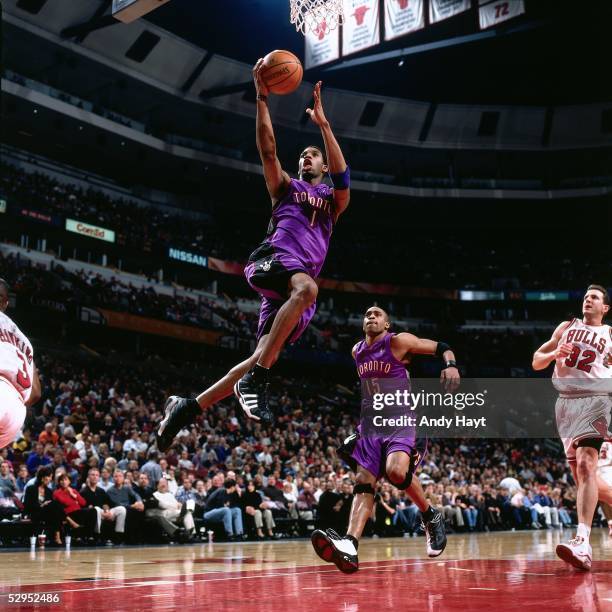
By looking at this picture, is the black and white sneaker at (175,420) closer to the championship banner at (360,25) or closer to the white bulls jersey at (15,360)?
the white bulls jersey at (15,360)

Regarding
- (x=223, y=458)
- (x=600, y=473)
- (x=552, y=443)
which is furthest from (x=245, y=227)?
(x=600, y=473)

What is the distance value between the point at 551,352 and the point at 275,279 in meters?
2.68

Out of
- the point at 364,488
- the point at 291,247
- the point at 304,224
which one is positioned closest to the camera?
the point at 291,247

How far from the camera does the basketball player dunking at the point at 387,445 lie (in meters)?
5.58

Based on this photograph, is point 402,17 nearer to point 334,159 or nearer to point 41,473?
point 41,473

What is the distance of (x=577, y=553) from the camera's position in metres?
5.60

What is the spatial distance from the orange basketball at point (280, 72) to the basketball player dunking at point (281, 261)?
3.0 inches

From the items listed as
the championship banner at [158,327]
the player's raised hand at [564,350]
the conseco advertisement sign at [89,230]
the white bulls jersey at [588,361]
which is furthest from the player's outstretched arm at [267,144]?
the conseco advertisement sign at [89,230]

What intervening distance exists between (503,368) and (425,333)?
418cm

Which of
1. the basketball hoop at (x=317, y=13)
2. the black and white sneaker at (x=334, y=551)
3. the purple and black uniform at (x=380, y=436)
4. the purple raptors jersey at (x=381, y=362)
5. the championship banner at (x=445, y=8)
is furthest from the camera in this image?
the championship banner at (x=445, y=8)

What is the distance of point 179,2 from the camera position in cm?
2673

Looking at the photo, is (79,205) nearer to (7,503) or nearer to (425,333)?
(425,333)

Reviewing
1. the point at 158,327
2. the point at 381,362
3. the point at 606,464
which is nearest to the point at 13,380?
the point at 381,362

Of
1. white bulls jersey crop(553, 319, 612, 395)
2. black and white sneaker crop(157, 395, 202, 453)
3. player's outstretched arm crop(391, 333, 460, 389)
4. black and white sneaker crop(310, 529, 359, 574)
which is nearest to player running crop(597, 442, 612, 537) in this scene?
white bulls jersey crop(553, 319, 612, 395)
